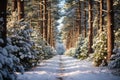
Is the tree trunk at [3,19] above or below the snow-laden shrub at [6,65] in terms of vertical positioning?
above

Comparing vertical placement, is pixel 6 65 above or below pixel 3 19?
below

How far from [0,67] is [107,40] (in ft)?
34.9

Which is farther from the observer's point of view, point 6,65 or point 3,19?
point 3,19

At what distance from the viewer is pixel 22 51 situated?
1478 cm

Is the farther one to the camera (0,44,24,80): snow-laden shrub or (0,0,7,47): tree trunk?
(0,0,7,47): tree trunk

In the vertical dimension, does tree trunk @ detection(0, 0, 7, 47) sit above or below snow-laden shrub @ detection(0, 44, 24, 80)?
above

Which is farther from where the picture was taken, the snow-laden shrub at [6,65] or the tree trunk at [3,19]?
the tree trunk at [3,19]

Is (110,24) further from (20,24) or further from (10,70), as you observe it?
(10,70)

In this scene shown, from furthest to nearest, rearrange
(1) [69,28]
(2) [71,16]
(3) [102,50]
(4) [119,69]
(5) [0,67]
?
(1) [69,28] → (2) [71,16] → (3) [102,50] → (4) [119,69] → (5) [0,67]

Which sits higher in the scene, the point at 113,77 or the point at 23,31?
the point at 23,31

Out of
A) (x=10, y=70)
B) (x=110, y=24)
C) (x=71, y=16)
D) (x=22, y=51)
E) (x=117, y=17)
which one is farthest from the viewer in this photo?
(x=71, y=16)

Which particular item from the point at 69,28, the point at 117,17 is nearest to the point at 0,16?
the point at 117,17

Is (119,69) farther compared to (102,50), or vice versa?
(102,50)

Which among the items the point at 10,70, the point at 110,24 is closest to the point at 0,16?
the point at 10,70
